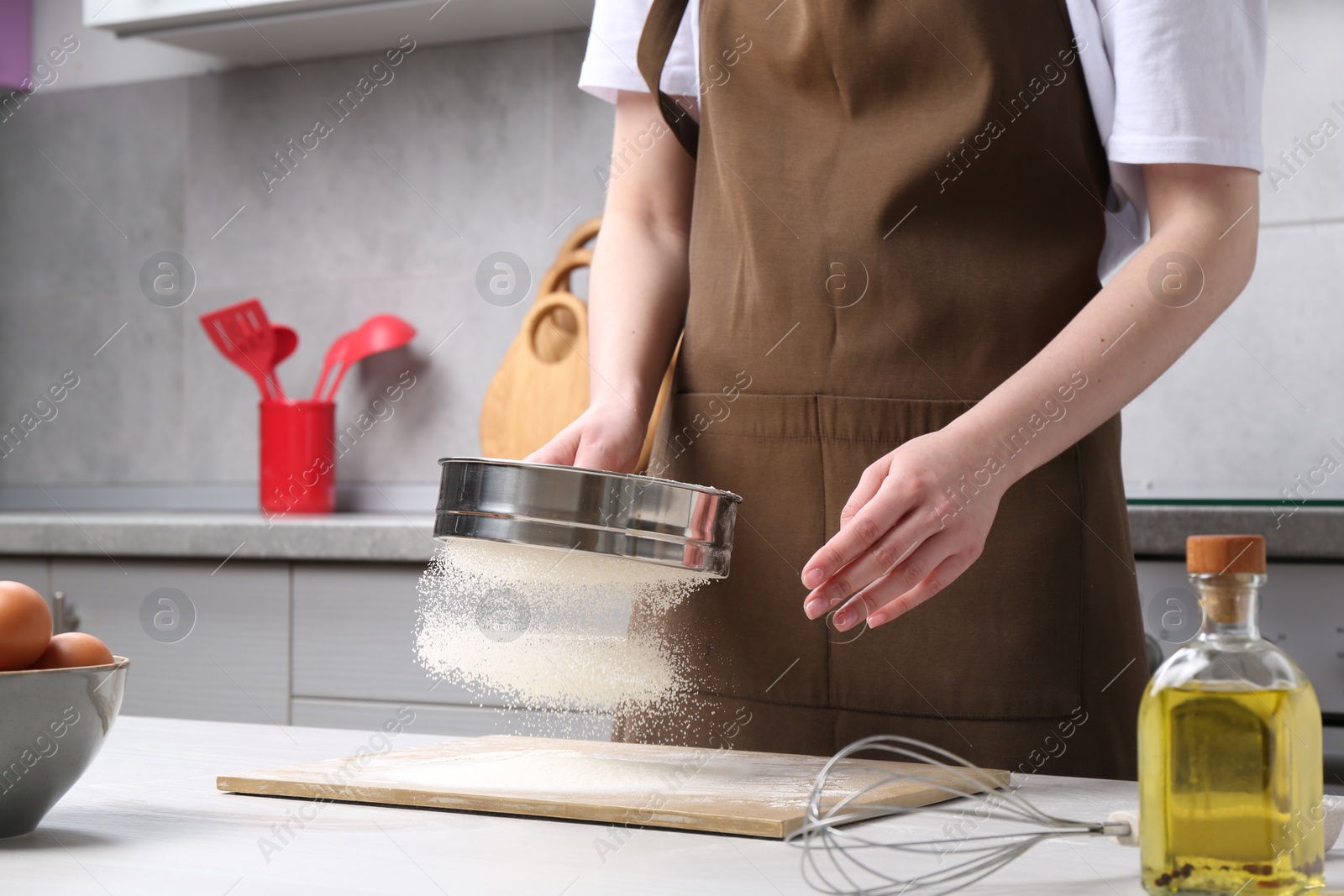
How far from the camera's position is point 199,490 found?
2279 millimetres

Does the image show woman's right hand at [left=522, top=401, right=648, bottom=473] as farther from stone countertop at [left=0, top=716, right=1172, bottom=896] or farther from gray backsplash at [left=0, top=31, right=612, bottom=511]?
gray backsplash at [left=0, top=31, right=612, bottom=511]

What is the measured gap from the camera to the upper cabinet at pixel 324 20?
192cm

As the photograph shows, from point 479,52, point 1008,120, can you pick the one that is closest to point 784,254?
point 1008,120

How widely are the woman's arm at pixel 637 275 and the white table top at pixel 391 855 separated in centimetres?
37

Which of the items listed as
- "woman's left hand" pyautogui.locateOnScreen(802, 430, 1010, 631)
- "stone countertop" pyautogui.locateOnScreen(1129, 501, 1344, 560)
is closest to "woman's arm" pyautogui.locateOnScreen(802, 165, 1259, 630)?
"woman's left hand" pyautogui.locateOnScreen(802, 430, 1010, 631)

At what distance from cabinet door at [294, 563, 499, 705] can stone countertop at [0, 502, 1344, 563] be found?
0.09 ft

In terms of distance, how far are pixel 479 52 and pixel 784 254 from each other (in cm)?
130

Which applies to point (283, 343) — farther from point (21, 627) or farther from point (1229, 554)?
point (1229, 554)

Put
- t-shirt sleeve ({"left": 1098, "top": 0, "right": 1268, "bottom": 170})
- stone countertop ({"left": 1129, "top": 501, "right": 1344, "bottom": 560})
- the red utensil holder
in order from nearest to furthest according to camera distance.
Result: t-shirt sleeve ({"left": 1098, "top": 0, "right": 1268, "bottom": 170}) → stone countertop ({"left": 1129, "top": 501, "right": 1344, "bottom": 560}) → the red utensil holder

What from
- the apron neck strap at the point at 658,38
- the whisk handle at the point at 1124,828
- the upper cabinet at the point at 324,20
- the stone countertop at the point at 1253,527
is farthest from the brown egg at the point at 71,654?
the upper cabinet at the point at 324,20

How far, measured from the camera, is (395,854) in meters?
0.53

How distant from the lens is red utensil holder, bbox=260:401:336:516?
2068mm

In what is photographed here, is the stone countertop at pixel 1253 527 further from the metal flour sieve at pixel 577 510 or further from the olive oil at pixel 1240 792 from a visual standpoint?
the olive oil at pixel 1240 792

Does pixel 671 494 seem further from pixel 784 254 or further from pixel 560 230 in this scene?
pixel 560 230
